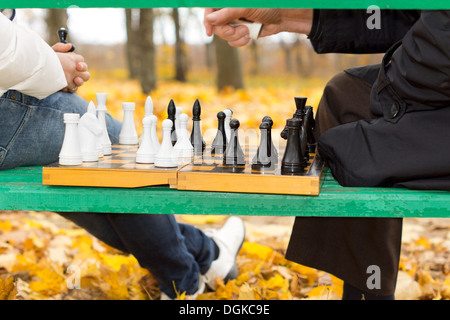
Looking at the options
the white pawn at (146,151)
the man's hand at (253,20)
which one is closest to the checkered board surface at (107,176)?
the white pawn at (146,151)

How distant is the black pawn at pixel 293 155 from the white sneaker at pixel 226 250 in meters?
1.23

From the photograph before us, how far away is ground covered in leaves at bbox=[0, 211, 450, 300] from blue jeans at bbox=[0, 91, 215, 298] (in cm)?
19

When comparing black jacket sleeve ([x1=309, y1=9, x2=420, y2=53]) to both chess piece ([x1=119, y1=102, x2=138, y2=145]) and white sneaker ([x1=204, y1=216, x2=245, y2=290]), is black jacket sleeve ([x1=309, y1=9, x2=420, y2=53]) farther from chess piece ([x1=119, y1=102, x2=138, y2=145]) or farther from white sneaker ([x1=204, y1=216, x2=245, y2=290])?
white sneaker ([x1=204, y1=216, x2=245, y2=290])

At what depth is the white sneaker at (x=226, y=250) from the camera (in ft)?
8.82

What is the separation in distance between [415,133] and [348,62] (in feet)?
101

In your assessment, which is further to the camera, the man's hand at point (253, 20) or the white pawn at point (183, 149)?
the man's hand at point (253, 20)

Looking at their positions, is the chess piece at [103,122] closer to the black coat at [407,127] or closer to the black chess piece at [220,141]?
the black chess piece at [220,141]

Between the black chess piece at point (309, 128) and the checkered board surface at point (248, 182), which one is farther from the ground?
the black chess piece at point (309, 128)

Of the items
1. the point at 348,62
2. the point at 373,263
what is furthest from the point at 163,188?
the point at 348,62

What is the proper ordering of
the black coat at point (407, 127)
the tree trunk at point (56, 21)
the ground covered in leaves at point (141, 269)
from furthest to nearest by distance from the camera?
the tree trunk at point (56, 21) → the ground covered in leaves at point (141, 269) → the black coat at point (407, 127)

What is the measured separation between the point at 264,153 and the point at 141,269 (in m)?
1.50

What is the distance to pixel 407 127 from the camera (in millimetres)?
1583

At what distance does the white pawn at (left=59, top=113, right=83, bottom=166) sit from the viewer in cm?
162

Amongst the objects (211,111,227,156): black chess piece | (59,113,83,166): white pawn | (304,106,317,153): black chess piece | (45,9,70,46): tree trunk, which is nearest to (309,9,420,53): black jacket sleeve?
(304,106,317,153): black chess piece
